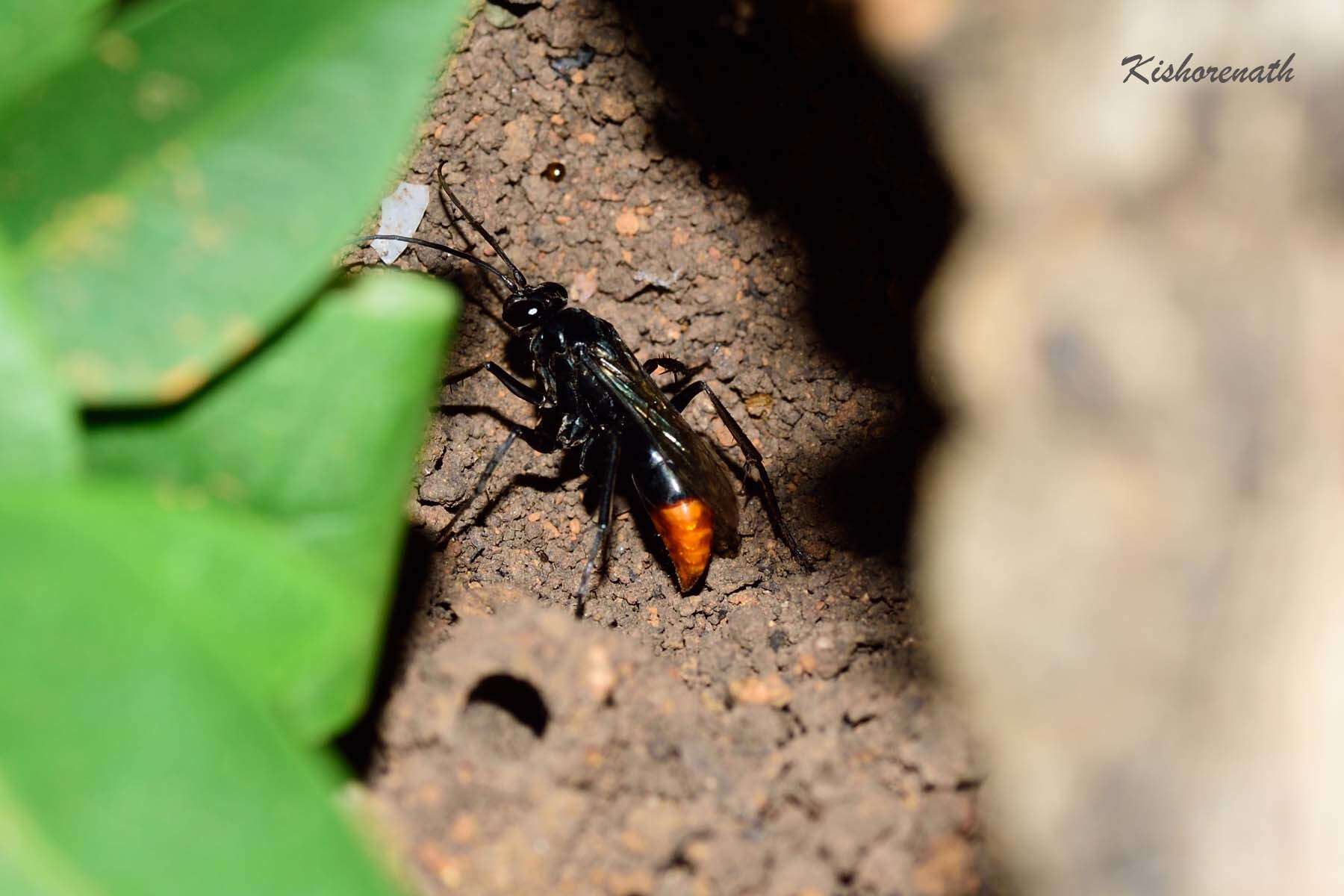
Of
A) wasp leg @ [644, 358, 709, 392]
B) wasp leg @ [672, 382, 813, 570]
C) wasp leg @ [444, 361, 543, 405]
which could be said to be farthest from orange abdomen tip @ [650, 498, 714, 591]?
wasp leg @ [444, 361, 543, 405]

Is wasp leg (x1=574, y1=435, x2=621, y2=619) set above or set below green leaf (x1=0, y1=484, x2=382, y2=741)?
above

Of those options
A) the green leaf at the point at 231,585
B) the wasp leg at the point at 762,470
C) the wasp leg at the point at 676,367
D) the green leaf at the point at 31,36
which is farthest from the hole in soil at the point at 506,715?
the wasp leg at the point at 676,367

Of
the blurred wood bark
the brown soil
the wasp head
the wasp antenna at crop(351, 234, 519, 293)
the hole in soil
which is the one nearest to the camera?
the blurred wood bark

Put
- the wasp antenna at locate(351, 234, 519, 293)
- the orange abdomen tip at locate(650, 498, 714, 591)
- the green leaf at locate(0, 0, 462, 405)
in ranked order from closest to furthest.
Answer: the green leaf at locate(0, 0, 462, 405) → the orange abdomen tip at locate(650, 498, 714, 591) → the wasp antenna at locate(351, 234, 519, 293)

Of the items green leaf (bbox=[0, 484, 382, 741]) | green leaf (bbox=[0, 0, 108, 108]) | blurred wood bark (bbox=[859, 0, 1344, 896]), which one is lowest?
green leaf (bbox=[0, 484, 382, 741])

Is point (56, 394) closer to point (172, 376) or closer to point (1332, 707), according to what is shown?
point (172, 376)

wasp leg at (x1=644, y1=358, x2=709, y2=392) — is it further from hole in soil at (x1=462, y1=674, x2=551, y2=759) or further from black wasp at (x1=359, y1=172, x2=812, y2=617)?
hole in soil at (x1=462, y1=674, x2=551, y2=759)

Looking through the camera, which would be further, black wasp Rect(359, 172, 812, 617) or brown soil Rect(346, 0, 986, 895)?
black wasp Rect(359, 172, 812, 617)
